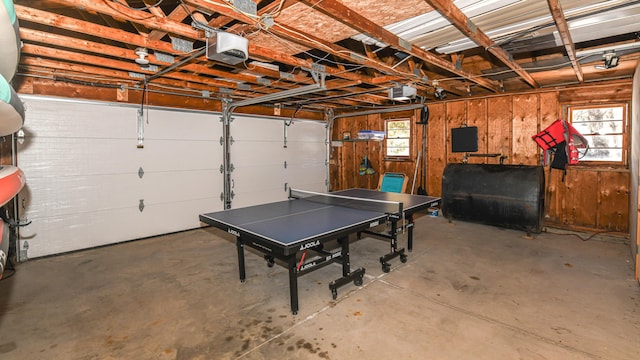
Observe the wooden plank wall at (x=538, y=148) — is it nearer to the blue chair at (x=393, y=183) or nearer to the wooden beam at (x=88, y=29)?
the blue chair at (x=393, y=183)

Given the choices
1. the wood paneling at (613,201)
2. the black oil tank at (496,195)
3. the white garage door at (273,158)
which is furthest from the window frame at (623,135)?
the white garage door at (273,158)

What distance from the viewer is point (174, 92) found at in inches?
215

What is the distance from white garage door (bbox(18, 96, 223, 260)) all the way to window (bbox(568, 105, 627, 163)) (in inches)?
255

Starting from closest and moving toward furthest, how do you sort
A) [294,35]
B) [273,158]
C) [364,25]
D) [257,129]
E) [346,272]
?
1. [364,25]
2. [294,35]
3. [346,272]
4. [257,129]
5. [273,158]

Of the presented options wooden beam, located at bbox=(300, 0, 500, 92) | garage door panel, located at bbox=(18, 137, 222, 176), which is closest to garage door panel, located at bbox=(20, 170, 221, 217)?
garage door panel, located at bbox=(18, 137, 222, 176)

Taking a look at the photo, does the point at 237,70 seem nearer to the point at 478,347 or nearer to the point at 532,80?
the point at 478,347

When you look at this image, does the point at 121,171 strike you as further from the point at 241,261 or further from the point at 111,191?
the point at 241,261

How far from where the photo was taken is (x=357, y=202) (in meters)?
4.08

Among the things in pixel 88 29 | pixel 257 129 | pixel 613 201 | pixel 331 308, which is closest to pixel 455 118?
pixel 613 201

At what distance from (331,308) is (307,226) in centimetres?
79

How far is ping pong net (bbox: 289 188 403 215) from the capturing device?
3.46 meters

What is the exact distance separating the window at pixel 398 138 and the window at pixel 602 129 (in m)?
3.02

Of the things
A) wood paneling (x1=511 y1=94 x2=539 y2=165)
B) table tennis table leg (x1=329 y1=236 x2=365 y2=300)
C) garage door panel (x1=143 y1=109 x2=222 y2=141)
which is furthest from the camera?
wood paneling (x1=511 y1=94 x2=539 y2=165)

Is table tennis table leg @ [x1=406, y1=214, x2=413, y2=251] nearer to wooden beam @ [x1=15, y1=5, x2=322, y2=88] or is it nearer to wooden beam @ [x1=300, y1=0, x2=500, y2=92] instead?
wooden beam @ [x1=300, y1=0, x2=500, y2=92]
